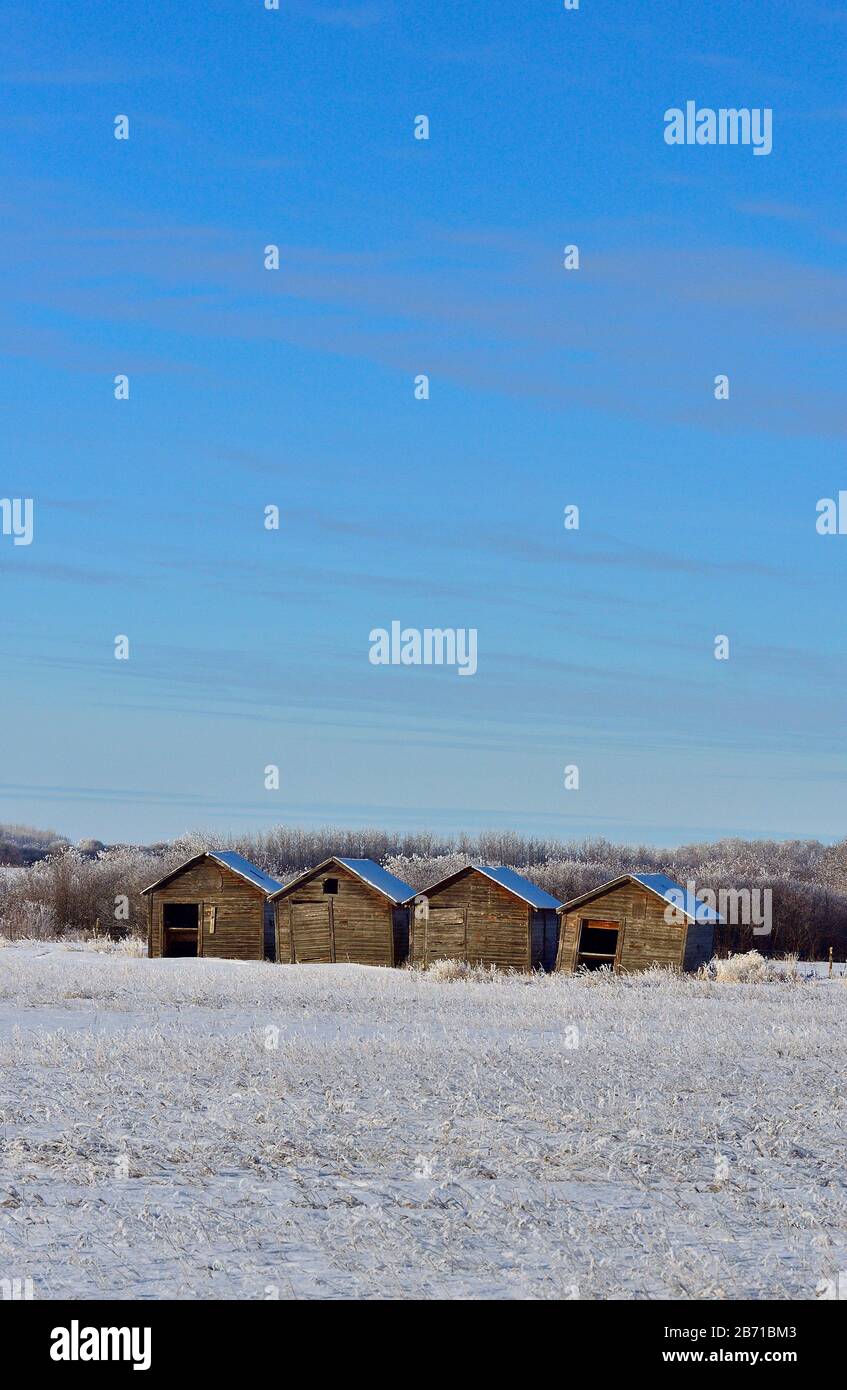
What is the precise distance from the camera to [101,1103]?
52.9 ft

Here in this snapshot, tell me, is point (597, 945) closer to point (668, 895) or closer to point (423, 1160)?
point (668, 895)

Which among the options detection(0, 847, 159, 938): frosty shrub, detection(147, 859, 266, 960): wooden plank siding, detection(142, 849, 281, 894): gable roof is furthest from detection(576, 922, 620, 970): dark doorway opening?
detection(0, 847, 159, 938): frosty shrub

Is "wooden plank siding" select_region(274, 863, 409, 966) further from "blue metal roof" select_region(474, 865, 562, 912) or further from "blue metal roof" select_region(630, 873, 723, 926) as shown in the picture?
"blue metal roof" select_region(630, 873, 723, 926)

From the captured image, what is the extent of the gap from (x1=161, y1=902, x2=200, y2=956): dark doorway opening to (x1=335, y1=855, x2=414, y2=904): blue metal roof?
632cm

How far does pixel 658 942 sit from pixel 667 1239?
35.2m

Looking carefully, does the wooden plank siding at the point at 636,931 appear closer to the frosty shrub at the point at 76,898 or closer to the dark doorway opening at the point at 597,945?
the dark doorway opening at the point at 597,945

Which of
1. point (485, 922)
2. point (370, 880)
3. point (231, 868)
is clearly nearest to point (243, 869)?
point (231, 868)

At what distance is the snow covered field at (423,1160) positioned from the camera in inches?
381

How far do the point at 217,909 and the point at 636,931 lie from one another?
52.4ft

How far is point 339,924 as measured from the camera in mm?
49969

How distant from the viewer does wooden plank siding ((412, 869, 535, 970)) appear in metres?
47.2

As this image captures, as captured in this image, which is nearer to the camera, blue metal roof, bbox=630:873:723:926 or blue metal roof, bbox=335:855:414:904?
blue metal roof, bbox=630:873:723:926
